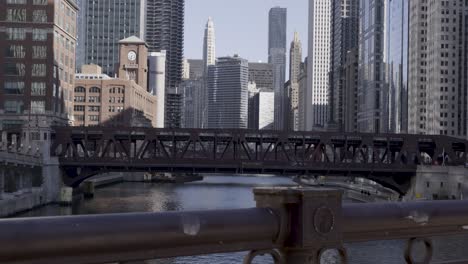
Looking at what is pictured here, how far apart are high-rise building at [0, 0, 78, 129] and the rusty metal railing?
11842 centimetres

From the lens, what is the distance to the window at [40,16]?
122m

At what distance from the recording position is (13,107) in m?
126

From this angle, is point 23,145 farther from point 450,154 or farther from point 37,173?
point 450,154

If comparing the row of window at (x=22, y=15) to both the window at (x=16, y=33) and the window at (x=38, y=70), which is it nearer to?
the window at (x=16, y=33)

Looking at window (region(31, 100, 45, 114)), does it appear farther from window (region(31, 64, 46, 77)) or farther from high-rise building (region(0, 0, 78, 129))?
window (region(31, 64, 46, 77))

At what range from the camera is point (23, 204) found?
87.1 meters

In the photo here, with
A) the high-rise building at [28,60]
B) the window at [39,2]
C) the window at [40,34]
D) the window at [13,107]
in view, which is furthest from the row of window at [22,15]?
the window at [13,107]

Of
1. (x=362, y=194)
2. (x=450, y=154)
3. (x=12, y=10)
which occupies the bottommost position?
(x=362, y=194)

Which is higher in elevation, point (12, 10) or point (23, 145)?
point (12, 10)

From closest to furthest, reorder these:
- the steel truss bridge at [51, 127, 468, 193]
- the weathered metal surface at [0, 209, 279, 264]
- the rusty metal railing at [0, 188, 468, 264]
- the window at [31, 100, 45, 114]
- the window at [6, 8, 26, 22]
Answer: the weathered metal surface at [0, 209, 279, 264], the rusty metal railing at [0, 188, 468, 264], the steel truss bridge at [51, 127, 468, 193], the window at [6, 8, 26, 22], the window at [31, 100, 45, 114]

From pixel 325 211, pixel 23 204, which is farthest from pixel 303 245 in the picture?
pixel 23 204

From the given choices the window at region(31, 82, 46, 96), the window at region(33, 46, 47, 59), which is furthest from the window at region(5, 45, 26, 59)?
the window at region(31, 82, 46, 96)

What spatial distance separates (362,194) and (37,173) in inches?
2383

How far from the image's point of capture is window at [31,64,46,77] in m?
123
